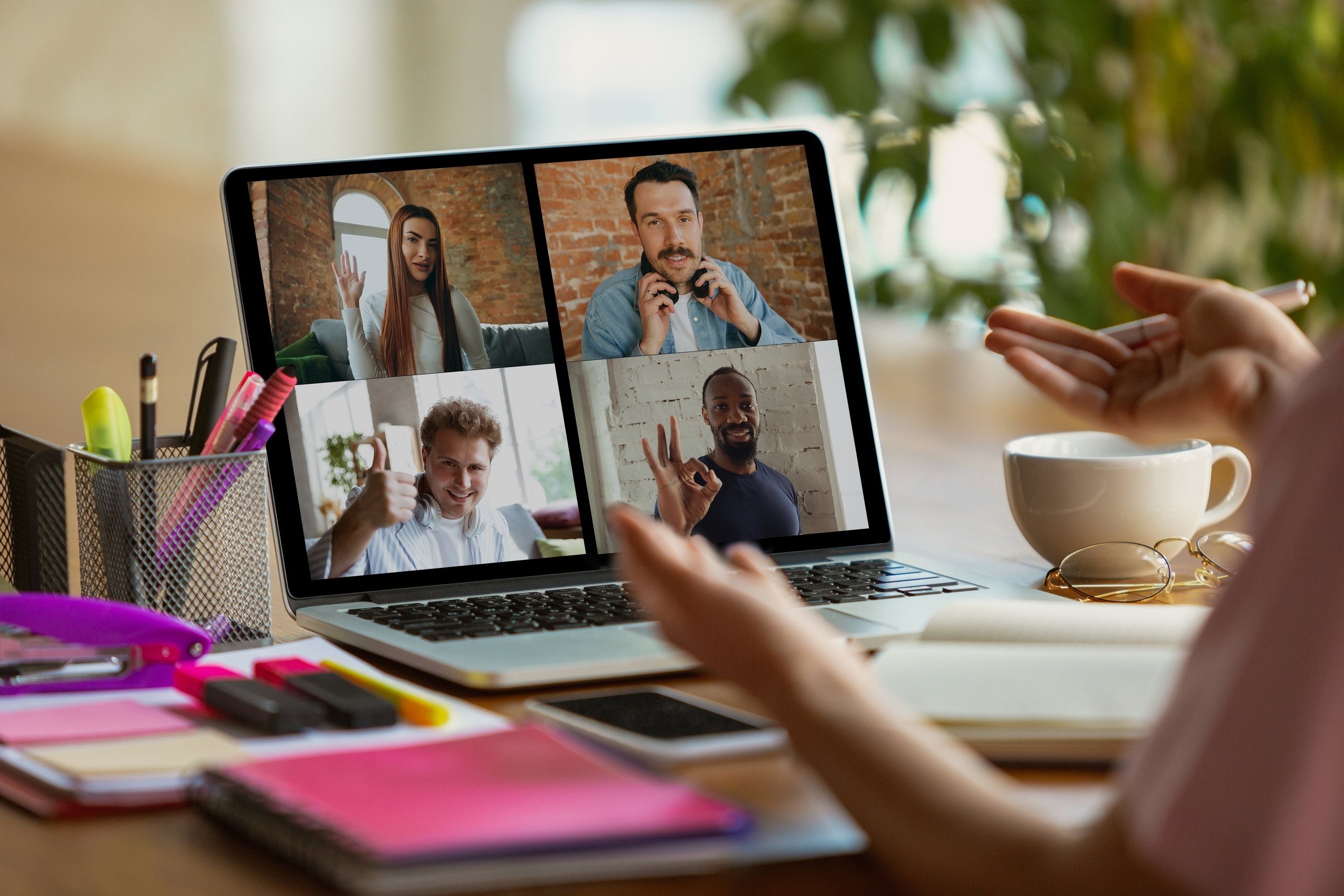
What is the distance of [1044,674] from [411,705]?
0.29 m

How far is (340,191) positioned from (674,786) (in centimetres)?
58

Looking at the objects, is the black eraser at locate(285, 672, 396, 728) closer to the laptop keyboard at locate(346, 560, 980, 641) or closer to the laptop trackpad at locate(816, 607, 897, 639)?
the laptop keyboard at locate(346, 560, 980, 641)

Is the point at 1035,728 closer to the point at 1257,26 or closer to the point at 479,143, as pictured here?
the point at 1257,26

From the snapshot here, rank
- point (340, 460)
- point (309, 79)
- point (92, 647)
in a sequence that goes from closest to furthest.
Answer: point (92, 647) < point (340, 460) < point (309, 79)

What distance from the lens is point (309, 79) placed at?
20.4 ft

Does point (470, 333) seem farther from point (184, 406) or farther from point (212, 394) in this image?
point (184, 406)

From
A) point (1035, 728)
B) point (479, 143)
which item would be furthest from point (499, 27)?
point (1035, 728)

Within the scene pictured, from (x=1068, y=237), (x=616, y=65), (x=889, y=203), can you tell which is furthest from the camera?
(x=616, y=65)

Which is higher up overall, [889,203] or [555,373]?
[889,203]

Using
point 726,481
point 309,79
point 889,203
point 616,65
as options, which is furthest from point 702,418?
point 616,65

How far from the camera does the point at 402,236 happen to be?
938mm

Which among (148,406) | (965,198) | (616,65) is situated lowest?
(148,406)

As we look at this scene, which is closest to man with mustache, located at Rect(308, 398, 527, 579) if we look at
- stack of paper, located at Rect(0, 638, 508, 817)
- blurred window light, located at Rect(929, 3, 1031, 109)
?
stack of paper, located at Rect(0, 638, 508, 817)

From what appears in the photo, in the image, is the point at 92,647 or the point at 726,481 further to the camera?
the point at 726,481
